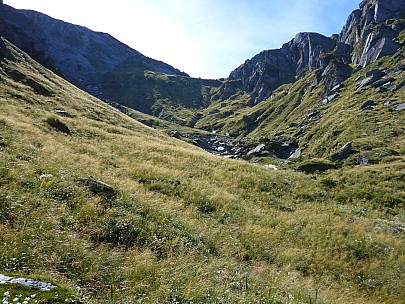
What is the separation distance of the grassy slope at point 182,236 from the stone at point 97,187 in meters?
0.41

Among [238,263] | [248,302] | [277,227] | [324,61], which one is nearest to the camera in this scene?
[248,302]

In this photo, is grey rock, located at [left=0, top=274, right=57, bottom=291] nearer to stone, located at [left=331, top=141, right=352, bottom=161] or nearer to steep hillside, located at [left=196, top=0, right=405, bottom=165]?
steep hillside, located at [left=196, top=0, right=405, bottom=165]

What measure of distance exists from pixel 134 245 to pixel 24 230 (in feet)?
10.1

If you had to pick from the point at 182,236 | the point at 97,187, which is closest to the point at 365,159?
the point at 182,236

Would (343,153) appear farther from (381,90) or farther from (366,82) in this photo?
(366,82)

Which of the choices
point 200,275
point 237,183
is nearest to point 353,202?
point 237,183

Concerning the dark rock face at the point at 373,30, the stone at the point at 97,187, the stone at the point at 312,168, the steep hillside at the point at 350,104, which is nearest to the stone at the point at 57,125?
the stone at the point at 97,187

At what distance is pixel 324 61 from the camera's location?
572 feet

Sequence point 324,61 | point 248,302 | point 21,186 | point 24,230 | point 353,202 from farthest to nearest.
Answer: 1. point 324,61
2. point 353,202
3. point 21,186
4. point 24,230
5. point 248,302

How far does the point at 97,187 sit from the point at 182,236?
466cm

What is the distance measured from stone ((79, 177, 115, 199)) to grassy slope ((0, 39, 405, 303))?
0.41 metres

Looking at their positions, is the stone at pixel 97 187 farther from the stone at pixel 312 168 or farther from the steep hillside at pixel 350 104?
the steep hillside at pixel 350 104

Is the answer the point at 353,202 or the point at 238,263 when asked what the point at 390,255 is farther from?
the point at 353,202

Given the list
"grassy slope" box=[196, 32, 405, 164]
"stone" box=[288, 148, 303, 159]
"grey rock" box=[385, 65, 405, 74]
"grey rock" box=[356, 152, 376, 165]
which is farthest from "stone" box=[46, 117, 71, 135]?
"grey rock" box=[385, 65, 405, 74]
